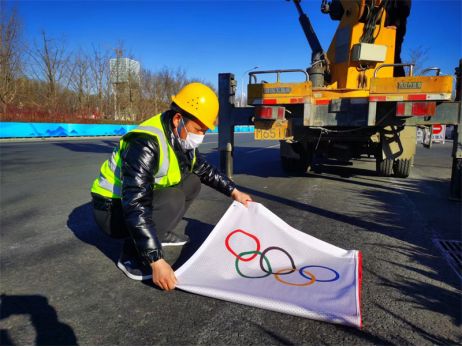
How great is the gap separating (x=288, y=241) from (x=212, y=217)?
66.7 inches

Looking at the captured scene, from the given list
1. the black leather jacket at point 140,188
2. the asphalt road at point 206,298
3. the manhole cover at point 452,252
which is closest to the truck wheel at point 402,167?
the asphalt road at point 206,298

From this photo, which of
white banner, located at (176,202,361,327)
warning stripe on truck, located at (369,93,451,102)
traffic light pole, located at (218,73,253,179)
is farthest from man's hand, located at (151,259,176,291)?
traffic light pole, located at (218,73,253,179)

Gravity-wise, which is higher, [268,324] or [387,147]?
[387,147]

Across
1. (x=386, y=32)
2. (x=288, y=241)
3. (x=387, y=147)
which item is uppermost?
(x=386, y=32)

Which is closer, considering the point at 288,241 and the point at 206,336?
the point at 206,336

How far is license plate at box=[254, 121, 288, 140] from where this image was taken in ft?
18.1

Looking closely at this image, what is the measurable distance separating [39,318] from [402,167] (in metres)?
6.97

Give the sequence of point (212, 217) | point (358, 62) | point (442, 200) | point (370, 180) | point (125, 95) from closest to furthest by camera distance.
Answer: point (212, 217)
point (442, 200)
point (358, 62)
point (370, 180)
point (125, 95)

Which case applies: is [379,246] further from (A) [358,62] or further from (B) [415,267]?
(A) [358,62]

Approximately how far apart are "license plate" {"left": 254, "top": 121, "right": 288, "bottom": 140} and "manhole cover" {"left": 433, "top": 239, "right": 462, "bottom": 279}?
2836 millimetres

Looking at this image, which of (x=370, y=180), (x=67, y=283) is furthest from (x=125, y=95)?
(x=67, y=283)

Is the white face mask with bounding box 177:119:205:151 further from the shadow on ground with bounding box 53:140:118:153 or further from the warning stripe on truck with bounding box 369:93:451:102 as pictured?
the shadow on ground with bounding box 53:140:118:153

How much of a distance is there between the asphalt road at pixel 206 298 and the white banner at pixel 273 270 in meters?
0.09

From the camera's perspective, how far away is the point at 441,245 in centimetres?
327
